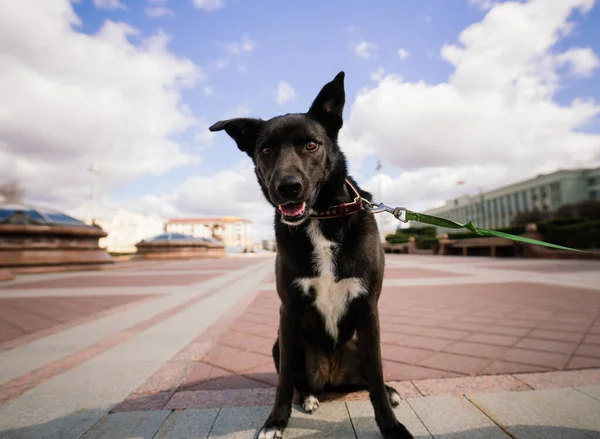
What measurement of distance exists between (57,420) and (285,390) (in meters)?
1.26

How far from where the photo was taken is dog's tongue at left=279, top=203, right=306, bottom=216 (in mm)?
1674

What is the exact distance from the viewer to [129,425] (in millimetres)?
1737

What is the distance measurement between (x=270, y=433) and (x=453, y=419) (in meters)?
0.94

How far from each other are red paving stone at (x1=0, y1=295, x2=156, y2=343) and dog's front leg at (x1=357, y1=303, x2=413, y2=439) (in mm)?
3952

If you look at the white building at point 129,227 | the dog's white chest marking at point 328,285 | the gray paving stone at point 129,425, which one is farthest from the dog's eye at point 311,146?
the white building at point 129,227

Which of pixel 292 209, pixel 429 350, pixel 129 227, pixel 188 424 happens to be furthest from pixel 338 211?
pixel 129 227

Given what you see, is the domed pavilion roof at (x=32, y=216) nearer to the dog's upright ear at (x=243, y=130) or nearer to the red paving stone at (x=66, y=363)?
the red paving stone at (x=66, y=363)

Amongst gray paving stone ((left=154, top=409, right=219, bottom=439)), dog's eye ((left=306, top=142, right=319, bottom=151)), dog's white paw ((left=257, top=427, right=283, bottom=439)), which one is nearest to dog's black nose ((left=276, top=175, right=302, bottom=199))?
dog's eye ((left=306, top=142, right=319, bottom=151))

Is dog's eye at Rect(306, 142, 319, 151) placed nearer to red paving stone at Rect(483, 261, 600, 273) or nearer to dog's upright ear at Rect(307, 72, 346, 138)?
dog's upright ear at Rect(307, 72, 346, 138)

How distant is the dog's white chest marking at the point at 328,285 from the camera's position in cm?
170

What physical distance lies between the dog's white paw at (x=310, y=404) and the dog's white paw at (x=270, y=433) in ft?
0.78

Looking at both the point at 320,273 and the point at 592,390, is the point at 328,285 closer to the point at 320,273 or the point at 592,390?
the point at 320,273

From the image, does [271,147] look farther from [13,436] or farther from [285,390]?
[13,436]

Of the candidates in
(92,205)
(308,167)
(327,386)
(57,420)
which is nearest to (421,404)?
(327,386)
